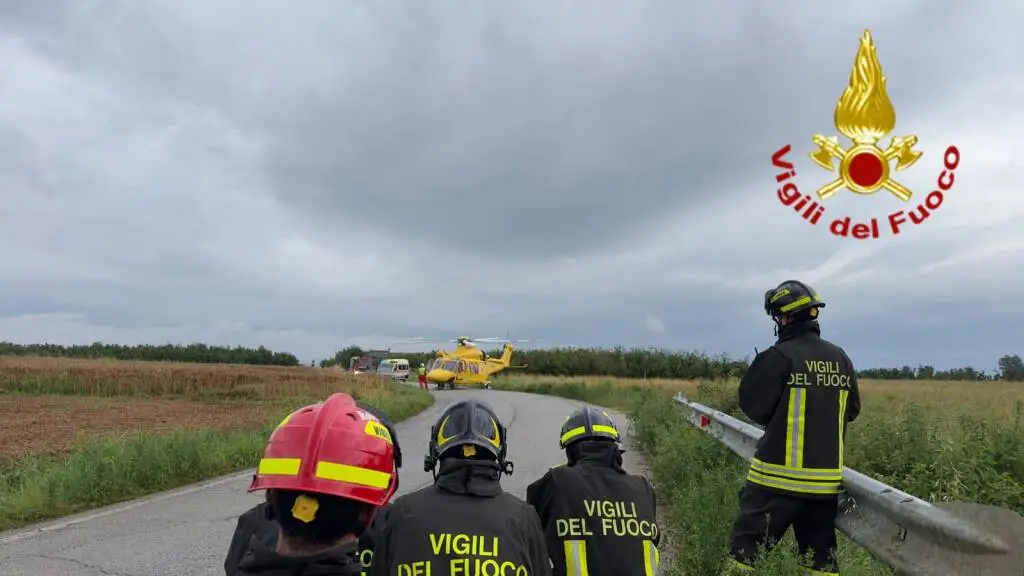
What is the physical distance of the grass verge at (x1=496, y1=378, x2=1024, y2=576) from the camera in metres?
5.03

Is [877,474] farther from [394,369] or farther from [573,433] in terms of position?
[394,369]

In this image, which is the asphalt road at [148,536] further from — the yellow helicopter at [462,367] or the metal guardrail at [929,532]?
the yellow helicopter at [462,367]

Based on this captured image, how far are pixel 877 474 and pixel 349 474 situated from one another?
602cm

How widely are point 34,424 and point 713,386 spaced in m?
17.8

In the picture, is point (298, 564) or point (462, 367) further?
point (462, 367)

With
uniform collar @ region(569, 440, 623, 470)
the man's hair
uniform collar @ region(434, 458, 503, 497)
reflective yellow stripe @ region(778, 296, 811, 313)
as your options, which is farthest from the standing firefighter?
reflective yellow stripe @ region(778, 296, 811, 313)

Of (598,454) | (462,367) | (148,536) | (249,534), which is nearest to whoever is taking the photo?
(249,534)

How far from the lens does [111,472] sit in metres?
9.04

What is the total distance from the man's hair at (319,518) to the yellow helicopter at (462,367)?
4115 centimetres

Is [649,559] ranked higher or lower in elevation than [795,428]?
lower

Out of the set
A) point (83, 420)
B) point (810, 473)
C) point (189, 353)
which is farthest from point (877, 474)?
point (189, 353)

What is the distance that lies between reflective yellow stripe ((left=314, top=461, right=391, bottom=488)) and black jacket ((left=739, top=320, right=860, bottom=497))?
299cm

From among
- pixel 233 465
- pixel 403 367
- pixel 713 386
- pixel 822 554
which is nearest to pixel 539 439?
pixel 713 386

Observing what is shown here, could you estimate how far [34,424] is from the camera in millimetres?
18547
